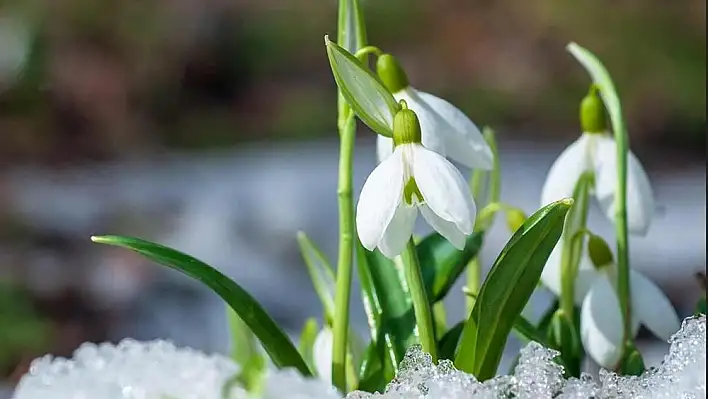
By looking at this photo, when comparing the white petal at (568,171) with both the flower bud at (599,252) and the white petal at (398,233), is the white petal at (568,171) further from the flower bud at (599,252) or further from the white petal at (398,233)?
the white petal at (398,233)

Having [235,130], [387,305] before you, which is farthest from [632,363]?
[235,130]

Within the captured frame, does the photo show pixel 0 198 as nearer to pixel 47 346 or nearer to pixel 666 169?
pixel 47 346

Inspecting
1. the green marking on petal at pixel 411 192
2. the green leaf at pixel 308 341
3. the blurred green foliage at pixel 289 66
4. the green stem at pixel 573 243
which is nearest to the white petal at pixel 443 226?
the green marking on petal at pixel 411 192

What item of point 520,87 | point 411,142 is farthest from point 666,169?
point 411,142

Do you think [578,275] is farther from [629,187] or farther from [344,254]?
[344,254]

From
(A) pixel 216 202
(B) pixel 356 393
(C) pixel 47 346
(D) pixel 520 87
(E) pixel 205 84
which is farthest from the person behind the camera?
(E) pixel 205 84
